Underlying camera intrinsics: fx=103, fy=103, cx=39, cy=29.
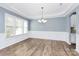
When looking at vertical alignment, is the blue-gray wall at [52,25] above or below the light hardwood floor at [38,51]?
above

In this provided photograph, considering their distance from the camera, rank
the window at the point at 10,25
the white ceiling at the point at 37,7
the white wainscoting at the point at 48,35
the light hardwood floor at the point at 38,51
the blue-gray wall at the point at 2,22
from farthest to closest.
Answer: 1. the white wainscoting at the point at 48,35
2. the window at the point at 10,25
3. the blue-gray wall at the point at 2,22
4. the white ceiling at the point at 37,7
5. the light hardwood floor at the point at 38,51

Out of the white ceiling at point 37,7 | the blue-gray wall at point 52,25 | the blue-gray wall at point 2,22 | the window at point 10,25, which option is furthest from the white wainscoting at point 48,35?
the blue-gray wall at point 2,22

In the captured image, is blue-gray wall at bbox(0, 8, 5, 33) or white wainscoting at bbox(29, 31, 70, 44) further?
white wainscoting at bbox(29, 31, 70, 44)

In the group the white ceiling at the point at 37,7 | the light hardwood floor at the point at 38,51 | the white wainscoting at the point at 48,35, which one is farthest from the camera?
the white wainscoting at the point at 48,35

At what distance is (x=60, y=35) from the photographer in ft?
28.4

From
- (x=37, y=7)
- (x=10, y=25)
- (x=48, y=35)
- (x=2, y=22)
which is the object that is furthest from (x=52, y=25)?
(x=2, y=22)

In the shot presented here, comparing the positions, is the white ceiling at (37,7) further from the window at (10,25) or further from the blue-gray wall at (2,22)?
the window at (10,25)

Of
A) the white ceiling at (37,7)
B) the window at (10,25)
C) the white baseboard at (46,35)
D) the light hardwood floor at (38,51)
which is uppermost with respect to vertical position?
the white ceiling at (37,7)

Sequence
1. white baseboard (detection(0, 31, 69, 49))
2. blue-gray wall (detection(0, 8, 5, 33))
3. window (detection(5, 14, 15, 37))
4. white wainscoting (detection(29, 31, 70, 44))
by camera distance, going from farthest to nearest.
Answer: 1. white wainscoting (detection(29, 31, 70, 44))
2. white baseboard (detection(0, 31, 69, 49))
3. window (detection(5, 14, 15, 37))
4. blue-gray wall (detection(0, 8, 5, 33))

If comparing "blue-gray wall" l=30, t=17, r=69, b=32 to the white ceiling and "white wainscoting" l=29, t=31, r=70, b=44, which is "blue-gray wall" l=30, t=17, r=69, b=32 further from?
the white ceiling

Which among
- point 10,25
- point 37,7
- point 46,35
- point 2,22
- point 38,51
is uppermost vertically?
point 37,7

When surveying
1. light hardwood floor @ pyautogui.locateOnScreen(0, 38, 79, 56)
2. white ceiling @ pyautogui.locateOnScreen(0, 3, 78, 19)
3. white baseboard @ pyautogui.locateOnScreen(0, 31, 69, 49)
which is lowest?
light hardwood floor @ pyautogui.locateOnScreen(0, 38, 79, 56)

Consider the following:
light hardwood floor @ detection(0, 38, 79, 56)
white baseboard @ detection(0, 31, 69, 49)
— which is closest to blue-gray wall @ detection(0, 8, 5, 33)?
light hardwood floor @ detection(0, 38, 79, 56)

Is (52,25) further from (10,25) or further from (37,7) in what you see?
(10,25)
